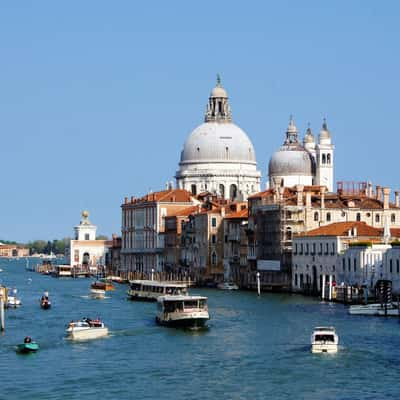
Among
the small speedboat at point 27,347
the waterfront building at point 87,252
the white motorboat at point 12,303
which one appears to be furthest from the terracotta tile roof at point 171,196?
the small speedboat at point 27,347

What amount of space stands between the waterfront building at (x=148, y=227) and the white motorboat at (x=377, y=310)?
60.0 meters

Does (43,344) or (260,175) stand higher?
(260,175)

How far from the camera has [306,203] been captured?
3553 inches

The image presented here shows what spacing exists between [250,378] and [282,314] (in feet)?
72.5

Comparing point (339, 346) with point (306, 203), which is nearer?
point (339, 346)

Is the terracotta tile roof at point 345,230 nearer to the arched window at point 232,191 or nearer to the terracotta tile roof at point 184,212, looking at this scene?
the terracotta tile roof at point 184,212

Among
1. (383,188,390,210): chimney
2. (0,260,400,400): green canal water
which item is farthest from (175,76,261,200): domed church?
(0,260,400,400): green canal water

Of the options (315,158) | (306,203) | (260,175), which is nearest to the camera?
(306,203)

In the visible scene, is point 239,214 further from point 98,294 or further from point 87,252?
point 87,252

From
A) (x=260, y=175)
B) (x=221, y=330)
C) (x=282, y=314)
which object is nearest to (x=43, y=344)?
(x=221, y=330)

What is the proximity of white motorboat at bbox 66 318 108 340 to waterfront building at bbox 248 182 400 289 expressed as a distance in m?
35.1

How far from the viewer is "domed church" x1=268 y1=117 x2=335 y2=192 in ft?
409

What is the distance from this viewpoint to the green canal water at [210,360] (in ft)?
131

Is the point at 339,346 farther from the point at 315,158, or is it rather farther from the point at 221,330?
the point at 315,158
